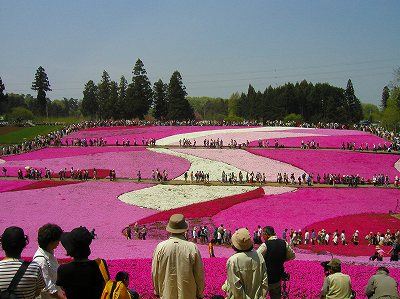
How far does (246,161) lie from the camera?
48906 mm

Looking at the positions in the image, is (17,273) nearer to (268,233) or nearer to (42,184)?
(268,233)

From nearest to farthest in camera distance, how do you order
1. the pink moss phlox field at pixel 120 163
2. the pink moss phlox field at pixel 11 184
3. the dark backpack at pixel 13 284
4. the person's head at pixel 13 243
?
the dark backpack at pixel 13 284, the person's head at pixel 13 243, the pink moss phlox field at pixel 11 184, the pink moss phlox field at pixel 120 163

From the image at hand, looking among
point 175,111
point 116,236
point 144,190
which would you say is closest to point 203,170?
point 144,190

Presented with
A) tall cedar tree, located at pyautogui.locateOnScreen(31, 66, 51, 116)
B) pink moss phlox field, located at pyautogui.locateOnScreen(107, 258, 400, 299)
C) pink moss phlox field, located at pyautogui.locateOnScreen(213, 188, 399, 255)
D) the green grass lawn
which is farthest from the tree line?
pink moss phlox field, located at pyautogui.locateOnScreen(107, 258, 400, 299)

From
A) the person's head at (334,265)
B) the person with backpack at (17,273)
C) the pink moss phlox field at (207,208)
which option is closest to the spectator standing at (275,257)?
the person's head at (334,265)

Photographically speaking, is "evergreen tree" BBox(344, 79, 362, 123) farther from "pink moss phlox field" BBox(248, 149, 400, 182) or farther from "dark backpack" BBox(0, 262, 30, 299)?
"dark backpack" BBox(0, 262, 30, 299)

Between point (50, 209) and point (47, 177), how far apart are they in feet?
41.2

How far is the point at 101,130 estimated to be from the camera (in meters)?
70.2

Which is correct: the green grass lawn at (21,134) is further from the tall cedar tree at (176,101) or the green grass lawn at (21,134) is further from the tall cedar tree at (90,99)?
the tall cedar tree at (90,99)

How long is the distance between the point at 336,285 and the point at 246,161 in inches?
1621

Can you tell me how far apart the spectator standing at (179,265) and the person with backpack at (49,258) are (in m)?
1.34

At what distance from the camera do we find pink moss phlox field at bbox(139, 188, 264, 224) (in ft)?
101

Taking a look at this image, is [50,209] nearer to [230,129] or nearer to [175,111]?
[230,129]

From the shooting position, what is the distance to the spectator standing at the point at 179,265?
6.64 meters
